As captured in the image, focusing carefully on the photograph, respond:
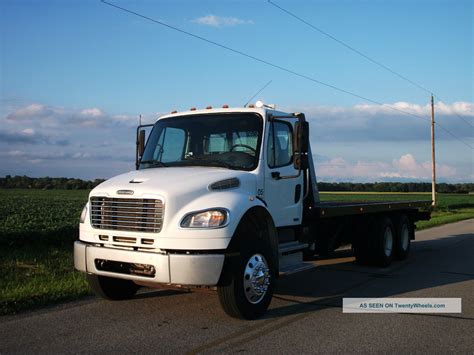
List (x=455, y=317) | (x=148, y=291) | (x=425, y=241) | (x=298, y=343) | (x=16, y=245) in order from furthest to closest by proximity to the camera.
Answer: (x=425, y=241), (x=16, y=245), (x=148, y=291), (x=455, y=317), (x=298, y=343)

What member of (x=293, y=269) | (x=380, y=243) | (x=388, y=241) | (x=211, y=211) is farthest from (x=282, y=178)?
(x=388, y=241)

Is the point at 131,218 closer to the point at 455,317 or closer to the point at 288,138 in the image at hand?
the point at 288,138

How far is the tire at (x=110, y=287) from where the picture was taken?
6.80 meters

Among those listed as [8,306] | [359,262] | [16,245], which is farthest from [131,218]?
[16,245]

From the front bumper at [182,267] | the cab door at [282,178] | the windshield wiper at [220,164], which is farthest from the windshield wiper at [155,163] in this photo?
the front bumper at [182,267]

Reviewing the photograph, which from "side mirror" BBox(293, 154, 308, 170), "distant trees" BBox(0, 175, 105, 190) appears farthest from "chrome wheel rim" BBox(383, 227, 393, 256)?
"distant trees" BBox(0, 175, 105, 190)

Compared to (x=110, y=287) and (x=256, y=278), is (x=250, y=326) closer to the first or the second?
(x=256, y=278)

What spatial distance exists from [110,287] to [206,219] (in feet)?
6.76

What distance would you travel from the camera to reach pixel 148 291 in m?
7.79

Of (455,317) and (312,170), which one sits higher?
(312,170)

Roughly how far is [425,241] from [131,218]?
12.6m

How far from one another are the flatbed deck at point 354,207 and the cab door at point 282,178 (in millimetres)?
755

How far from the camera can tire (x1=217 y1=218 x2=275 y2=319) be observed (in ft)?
19.1

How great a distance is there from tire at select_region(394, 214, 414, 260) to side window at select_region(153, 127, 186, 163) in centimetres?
612
